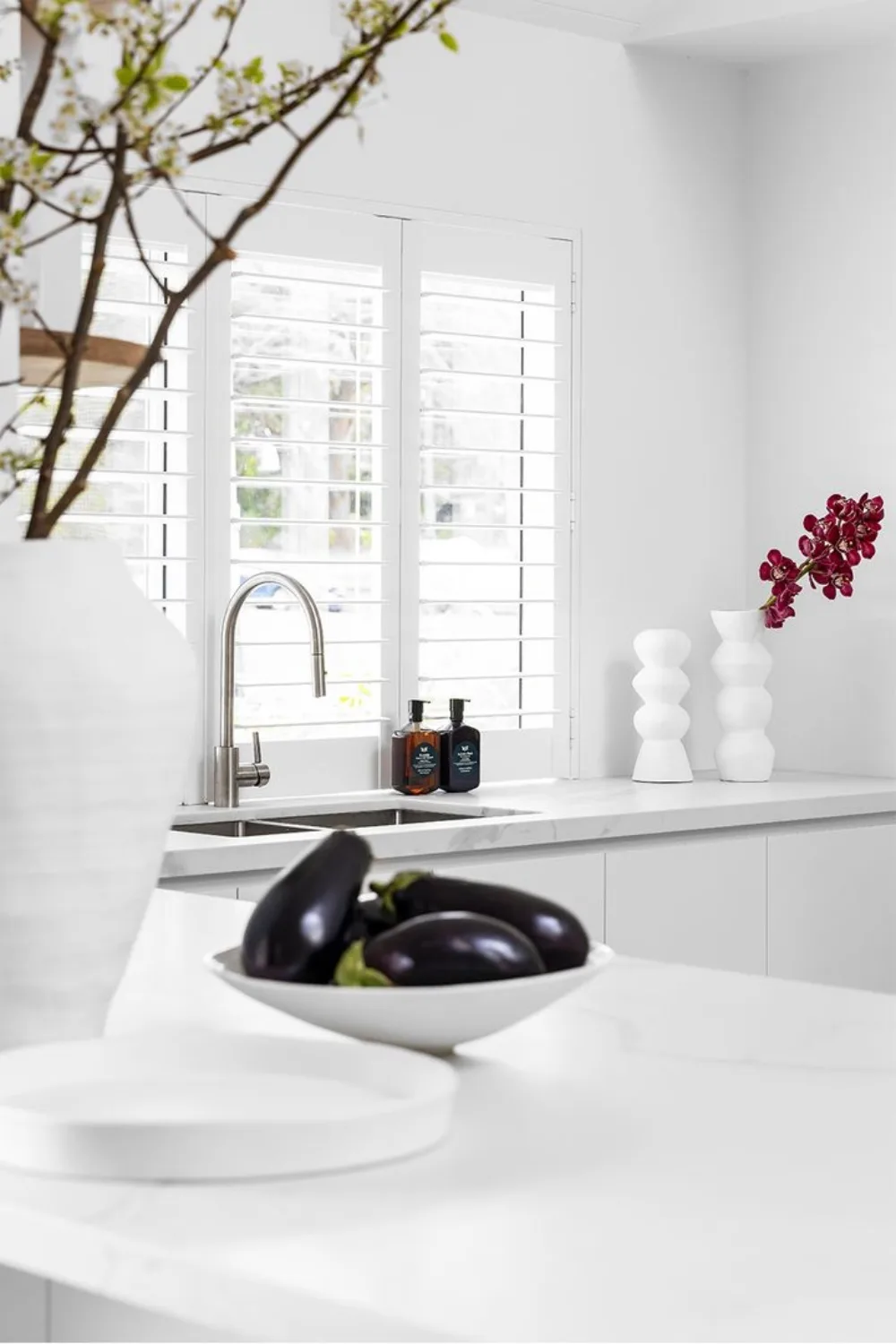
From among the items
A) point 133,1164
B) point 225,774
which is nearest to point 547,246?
point 225,774

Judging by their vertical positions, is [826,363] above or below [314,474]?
above

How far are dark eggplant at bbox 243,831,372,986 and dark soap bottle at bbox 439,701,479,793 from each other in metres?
2.49

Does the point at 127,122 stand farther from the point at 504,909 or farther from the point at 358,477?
the point at 358,477

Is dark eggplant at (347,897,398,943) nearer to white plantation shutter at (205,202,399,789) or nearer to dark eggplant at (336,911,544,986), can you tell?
dark eggplant at (336,911,544,986)

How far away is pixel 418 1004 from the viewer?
936mm

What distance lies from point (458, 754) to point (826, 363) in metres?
1.26

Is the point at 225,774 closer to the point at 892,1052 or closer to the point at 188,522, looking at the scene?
the point at 188,522

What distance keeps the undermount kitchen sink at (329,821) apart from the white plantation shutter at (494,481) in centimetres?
28

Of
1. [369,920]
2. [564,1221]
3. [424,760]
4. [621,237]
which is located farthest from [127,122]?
[621,237]

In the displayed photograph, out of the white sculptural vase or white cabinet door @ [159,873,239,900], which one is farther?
the white sculptural vase

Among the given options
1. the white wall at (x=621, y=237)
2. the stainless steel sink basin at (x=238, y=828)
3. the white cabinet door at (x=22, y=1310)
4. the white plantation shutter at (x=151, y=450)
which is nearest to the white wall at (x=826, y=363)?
the white wall at (x=621, y=237)

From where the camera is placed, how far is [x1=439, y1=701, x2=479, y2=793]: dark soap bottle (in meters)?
3.48

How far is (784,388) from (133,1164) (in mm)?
3497

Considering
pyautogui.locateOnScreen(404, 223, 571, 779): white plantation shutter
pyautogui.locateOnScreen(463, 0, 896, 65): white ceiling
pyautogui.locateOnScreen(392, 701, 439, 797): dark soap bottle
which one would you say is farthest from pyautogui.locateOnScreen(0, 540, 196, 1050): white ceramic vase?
pyautogui.locateOnScreen(463, 0, 896, 65): white ceiling
